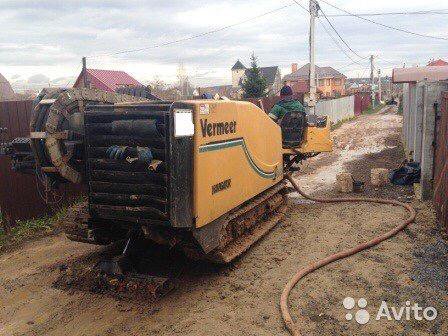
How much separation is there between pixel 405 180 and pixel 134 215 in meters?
7.08

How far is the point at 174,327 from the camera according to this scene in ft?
14.7

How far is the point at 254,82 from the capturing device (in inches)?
1029

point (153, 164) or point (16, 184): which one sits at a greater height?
point (153, 164)

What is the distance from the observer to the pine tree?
26016 mm

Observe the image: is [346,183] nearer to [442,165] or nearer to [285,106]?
[285,106]

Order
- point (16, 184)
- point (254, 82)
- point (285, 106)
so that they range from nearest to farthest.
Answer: point (16, 184), point (285, 106), point (254, 82)

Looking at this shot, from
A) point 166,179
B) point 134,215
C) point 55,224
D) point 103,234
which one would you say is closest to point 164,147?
point 166,179

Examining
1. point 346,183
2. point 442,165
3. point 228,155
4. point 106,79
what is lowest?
point 346,183

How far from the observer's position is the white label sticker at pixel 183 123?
14.8 ft

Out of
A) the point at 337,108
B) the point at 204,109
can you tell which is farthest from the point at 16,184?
the point at 337,108

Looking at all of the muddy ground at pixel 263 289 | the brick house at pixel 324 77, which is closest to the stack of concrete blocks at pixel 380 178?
the muddy ground at pixel 263 289

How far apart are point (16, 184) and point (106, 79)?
3282 cm

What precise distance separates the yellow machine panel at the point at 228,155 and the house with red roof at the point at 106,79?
A: 1237 inches

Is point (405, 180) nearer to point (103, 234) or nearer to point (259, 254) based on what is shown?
point (259, 254)
